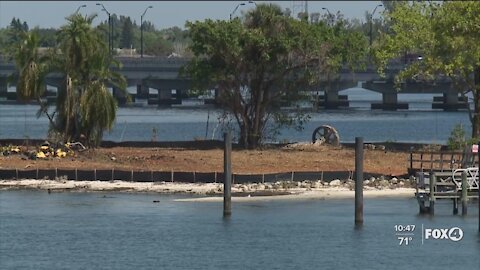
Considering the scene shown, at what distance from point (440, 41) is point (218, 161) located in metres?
11.6

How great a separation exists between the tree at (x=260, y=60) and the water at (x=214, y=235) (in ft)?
48.2

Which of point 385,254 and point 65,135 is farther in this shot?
point 65,135

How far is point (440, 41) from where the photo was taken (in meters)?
65.9

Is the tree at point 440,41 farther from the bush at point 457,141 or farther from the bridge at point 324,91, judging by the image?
the bridge at point 324,91

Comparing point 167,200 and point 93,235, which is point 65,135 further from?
point 93,235

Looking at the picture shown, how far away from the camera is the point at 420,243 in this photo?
46469 mm

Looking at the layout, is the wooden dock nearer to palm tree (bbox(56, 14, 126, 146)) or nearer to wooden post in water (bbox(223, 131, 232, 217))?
wooden post in water (bbox(223, 131, 232, 217))

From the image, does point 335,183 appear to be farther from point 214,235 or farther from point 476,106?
point 476,106

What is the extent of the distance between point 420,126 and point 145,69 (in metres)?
42.5

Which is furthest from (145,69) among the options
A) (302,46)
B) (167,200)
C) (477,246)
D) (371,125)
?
(477,246)

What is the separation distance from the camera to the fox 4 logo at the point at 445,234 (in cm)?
4709

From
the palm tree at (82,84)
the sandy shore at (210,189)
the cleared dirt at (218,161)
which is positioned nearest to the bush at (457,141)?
the cleared dirt at (218,161)

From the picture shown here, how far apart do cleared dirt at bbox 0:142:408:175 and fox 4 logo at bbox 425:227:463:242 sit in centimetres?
1247

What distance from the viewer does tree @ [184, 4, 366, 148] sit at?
6950cm
